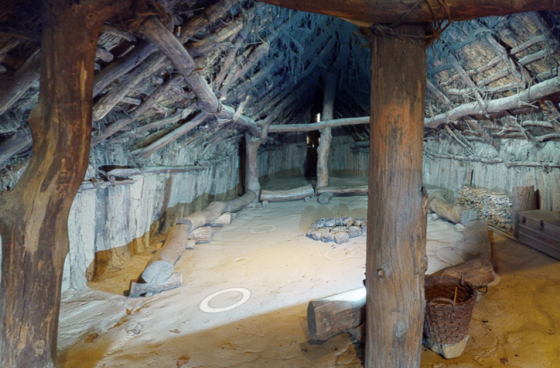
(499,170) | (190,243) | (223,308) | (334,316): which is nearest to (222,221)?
(190,243)

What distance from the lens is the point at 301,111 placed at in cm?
1356

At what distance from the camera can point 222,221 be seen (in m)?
7.70

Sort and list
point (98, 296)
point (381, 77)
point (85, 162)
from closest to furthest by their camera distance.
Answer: point (85, 162), point (381, 77), point (98, 296)

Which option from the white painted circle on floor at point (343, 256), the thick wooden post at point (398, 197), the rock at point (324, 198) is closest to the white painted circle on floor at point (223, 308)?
the white painted circle on floor at point (343, 256)

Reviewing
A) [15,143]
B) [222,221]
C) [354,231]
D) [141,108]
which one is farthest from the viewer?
[222,221]

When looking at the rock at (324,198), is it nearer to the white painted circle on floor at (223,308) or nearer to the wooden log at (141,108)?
the white painted circle on floor at (223,308)

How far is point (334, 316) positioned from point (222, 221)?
5.41 meters

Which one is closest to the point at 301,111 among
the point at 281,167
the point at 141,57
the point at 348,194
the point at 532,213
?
the point at 281,167

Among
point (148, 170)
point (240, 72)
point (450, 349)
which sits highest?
point (240, 72)

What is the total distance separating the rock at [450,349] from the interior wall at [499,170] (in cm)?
516

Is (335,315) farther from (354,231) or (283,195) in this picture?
(283,195)

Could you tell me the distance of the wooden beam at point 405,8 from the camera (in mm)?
2080

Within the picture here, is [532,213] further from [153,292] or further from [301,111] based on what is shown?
[301,111]

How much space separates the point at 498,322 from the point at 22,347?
4331 millimetres
